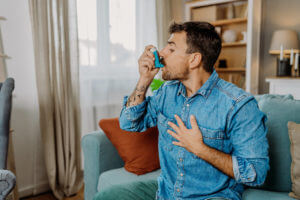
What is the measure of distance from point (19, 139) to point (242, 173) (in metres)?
1.87

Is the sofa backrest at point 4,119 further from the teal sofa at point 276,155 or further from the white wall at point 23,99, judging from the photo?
the white wall at point 23,99

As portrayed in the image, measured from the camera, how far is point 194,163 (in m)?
1.10

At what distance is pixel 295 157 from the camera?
1.24 meters

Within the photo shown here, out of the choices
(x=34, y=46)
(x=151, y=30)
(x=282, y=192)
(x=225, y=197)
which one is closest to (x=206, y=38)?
(x=225, y=197)

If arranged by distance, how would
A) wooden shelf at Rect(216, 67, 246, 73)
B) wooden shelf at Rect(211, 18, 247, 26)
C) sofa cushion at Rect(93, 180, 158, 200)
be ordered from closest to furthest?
sofa cushion at Rect(93, 180, 158, 200), wooden shelf at Rect(211, 18, 247, 26), wooden shelf at Rect(216, 67, 246, 73)

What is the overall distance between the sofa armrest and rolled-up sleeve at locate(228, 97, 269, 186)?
0.86m

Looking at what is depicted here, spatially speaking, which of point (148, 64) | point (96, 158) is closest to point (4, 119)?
point (96, 158)

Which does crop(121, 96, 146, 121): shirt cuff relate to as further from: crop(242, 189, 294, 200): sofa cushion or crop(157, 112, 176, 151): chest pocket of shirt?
crop(242, 189, 294, 200): sofa cushion

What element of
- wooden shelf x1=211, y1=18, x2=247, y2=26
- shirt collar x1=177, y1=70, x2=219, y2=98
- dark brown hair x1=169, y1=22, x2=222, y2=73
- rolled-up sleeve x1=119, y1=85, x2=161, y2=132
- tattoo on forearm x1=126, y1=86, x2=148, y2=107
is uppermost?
wooden shelf x1=211, y1=18, x2=247, y2=26

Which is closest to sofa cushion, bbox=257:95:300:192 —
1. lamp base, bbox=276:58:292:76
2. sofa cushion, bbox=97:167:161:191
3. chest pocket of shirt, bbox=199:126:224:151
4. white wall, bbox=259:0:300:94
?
chest pocket of shirt, bbox=199:126:224:151

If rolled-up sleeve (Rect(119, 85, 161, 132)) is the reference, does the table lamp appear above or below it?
above

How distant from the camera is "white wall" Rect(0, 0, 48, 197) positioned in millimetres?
2082

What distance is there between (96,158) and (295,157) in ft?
3.52

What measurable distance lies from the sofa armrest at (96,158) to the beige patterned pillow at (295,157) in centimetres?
99
